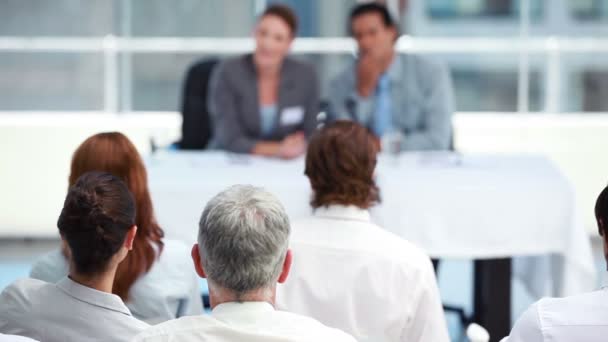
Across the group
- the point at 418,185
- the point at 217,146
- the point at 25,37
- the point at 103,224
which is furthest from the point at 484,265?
the point at 25,37

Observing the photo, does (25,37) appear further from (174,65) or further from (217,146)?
(217,146)

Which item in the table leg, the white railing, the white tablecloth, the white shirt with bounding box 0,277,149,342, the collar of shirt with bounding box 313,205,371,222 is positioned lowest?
the table leg

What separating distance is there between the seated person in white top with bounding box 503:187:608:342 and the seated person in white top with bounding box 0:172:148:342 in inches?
28.2

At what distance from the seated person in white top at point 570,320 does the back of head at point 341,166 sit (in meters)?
0.78

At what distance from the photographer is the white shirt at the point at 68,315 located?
206 centimetres

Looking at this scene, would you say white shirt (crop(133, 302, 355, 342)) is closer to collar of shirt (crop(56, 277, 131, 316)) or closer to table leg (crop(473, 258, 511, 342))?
collar of shirt (crop(56, 277, 131, 316))

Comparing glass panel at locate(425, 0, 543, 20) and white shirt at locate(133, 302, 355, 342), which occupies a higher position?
glass panel at locate(425, 0, 543, 20)

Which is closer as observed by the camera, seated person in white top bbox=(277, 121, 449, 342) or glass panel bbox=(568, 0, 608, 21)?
seated person in white top bbox=(277, 121, 449, 342)

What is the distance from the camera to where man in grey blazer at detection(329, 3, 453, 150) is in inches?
181

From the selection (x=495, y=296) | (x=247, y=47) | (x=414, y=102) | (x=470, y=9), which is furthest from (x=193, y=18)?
(x=470, y=9)

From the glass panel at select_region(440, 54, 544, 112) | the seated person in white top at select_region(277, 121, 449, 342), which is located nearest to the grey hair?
the seated person in white top at select_region(277, 121, 449, 342)

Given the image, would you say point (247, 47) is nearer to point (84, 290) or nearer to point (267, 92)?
point (267, 92)

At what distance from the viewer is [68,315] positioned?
2.06m

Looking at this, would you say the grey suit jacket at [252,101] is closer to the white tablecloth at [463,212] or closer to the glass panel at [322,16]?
the white tablecloth at [463,212]
